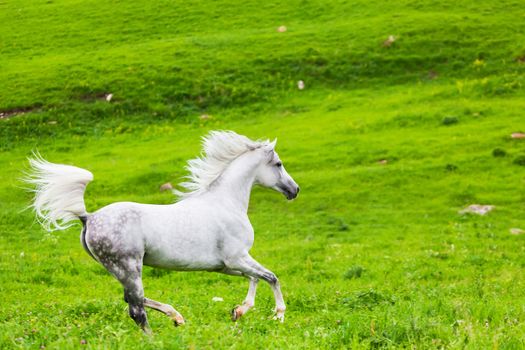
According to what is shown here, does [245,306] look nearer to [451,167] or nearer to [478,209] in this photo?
[478,209]

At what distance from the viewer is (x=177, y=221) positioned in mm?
9539

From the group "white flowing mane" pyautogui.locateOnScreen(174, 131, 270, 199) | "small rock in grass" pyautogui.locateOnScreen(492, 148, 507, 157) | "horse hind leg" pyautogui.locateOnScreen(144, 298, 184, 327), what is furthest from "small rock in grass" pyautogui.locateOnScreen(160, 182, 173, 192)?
"horse hind leg" pyautogui.locateOnScreen(144, 298, 184, 327)

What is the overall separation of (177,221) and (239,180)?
1640 millimetres

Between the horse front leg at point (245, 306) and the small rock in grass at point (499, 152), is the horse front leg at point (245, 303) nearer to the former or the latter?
the horse front leg at point (245, 306)

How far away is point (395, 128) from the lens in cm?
3641

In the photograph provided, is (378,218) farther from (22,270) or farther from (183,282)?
(22,270)

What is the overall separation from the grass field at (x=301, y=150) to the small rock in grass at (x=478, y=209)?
1.13 ft

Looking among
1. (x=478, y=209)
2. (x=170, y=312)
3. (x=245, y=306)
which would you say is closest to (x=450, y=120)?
(x=478, y=209)

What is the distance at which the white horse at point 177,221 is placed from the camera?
9000 mm

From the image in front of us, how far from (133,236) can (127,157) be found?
91.5ft

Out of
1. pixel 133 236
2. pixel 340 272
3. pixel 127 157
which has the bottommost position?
pixel 127 157

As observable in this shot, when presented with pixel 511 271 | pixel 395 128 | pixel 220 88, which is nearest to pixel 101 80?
pixel 220 88

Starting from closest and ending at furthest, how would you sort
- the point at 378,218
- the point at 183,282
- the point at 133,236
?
the point at 133,236
the point at 183,282
the point at 378,218

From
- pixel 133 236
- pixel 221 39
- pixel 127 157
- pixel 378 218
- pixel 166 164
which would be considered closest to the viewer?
pixel 133 236
